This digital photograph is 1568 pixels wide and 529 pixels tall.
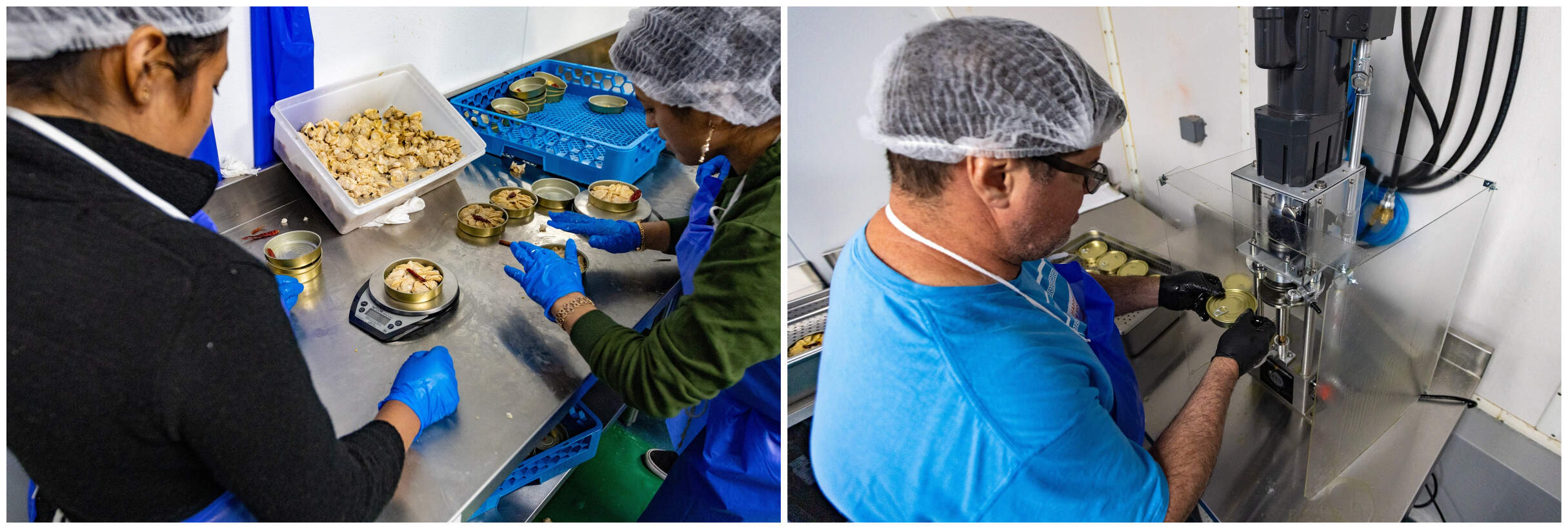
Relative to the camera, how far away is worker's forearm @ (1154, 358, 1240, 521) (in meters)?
1.22

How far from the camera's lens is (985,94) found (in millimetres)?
1037

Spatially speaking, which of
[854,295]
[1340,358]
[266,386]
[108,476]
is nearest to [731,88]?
[854,295]

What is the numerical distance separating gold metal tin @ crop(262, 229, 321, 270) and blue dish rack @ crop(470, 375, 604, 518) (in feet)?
2.13

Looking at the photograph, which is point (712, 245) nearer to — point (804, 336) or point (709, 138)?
point (709, 138)

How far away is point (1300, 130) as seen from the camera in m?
1.25

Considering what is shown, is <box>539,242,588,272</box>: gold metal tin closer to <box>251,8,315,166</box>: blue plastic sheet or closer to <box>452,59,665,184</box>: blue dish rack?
<box>452,59,665,184</box>: blue dish rack

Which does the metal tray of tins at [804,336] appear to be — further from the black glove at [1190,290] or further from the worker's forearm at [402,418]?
the worker's forearm at [402,418]

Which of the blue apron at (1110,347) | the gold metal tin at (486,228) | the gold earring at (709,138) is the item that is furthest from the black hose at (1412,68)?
the gold metal tin at (486,228)

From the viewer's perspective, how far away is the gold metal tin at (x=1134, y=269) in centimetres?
191

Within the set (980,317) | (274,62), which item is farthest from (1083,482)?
(274,62)

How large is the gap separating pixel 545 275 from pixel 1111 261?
129cm

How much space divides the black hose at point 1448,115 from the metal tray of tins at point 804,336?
116 cm

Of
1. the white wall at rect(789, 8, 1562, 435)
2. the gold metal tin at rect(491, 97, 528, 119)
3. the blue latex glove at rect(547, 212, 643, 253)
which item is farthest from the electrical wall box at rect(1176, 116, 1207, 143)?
the gold metal tin at rect(491, 97, 528, 119)

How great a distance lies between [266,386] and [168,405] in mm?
91
